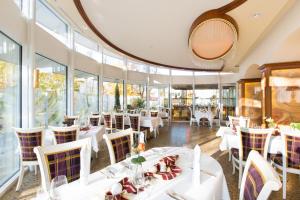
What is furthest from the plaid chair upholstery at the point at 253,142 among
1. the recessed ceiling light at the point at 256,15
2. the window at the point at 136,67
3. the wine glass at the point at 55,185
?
the window at the point at 136,67

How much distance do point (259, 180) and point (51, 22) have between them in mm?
5770

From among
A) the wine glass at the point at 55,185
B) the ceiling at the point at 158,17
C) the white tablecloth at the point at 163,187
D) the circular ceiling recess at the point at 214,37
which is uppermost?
the ceiling at the point at 158,17

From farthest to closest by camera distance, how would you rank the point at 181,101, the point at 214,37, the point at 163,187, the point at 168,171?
the point at 181,101 < the point at 214,37 < the point at 168,171 < the point at 163,187

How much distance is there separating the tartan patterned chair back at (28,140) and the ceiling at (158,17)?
223 centimetres

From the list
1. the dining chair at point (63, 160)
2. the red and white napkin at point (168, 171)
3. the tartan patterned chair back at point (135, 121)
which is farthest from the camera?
the tartan patterned chair back at point (135, 121)

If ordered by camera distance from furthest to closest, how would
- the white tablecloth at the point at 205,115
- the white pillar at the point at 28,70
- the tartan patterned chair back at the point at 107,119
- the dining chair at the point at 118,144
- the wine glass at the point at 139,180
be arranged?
the white tablecloth at the point at 205,115, the tartan patterned chair back at the point at 107,119, the white pillar at the point at 28,70, the dining chair at the point at 118,144, the wine glass at the point at 139,180

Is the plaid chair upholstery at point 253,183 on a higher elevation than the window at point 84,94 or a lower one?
lower

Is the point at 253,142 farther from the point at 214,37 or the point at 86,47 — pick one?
the point at 86,47

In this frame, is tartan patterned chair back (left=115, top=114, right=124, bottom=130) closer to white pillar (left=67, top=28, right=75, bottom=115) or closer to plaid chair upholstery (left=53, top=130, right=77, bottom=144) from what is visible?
white pillar (left=67, top=28, right=75, bottom=115)

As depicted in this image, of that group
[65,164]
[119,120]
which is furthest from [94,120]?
[65,164]

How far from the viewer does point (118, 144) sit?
7.29 feet

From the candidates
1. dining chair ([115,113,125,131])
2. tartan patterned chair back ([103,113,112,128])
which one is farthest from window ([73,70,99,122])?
dining chair ([115,113,125,131])

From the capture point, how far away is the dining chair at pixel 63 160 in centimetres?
161

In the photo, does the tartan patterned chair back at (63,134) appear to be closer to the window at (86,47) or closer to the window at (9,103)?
the window at (9,103)
